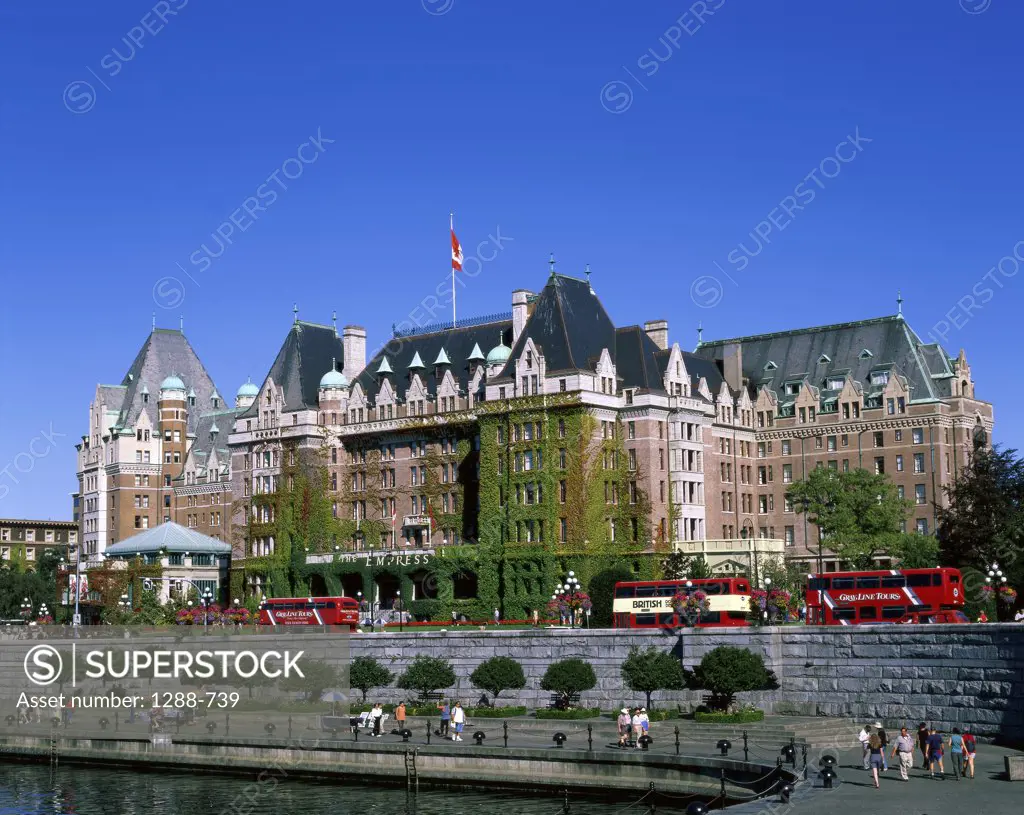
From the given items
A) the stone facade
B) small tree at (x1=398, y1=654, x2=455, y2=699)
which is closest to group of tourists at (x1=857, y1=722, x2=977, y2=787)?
the stone facade

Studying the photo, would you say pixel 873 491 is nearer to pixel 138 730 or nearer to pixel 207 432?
pixel 138 730

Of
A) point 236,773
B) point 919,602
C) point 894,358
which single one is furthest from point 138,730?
point 894,358

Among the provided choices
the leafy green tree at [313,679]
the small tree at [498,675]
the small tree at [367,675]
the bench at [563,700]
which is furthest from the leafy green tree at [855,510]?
the leafy green tree at [313,679]

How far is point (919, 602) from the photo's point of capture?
6919 cm

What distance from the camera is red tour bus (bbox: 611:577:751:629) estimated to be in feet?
241

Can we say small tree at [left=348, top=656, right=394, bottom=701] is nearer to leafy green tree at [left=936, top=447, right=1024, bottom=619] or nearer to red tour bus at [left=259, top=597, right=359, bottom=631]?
red tour bus at [left=259, top=597, right=359, bottom=631]

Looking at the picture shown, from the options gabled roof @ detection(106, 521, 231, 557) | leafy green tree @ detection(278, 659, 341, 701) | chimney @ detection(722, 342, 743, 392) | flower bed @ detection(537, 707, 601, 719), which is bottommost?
flower bed @ detection(537, 707, 601, 719)

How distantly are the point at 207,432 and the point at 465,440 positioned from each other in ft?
185

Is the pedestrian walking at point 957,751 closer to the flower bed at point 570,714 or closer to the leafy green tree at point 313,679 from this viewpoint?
the flower bed at point 570,714

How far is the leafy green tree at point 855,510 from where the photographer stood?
326 feet

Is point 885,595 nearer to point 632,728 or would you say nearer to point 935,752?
point 632,728

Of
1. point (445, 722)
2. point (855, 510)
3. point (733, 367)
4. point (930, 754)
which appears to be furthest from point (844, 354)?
point (930, 754)

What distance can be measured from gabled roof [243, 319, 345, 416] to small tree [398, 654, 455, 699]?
179 feet

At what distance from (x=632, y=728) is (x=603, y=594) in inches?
1172
